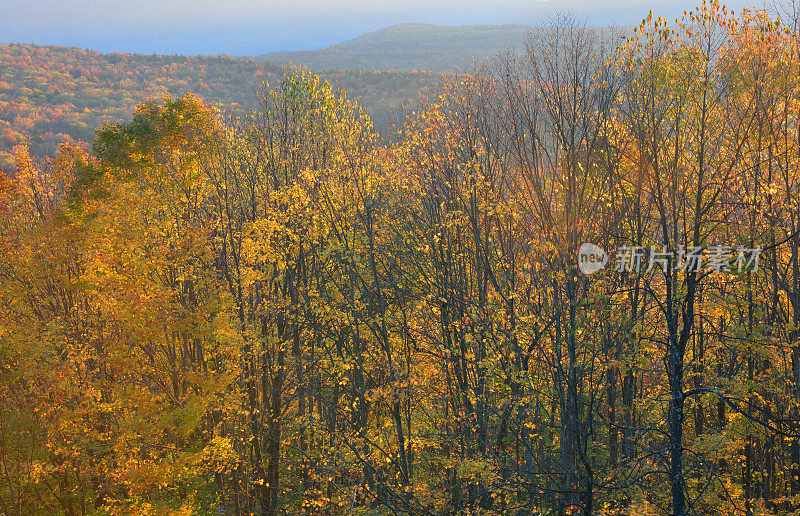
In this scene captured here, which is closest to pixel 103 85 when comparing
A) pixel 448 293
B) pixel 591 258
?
pixel 448 293

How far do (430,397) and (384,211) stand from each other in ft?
19.6

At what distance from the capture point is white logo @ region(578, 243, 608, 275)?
9.72 metres

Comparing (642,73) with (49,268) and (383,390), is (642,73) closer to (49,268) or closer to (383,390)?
(383,390)

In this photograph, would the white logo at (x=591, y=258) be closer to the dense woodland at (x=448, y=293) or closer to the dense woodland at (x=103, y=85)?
the dense woodland at (x=448, y=293)

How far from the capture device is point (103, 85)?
101125 millimetres

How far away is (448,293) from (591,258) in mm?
4051

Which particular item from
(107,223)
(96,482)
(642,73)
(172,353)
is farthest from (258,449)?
(642,73)

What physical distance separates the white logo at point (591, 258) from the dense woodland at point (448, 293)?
1.14ft

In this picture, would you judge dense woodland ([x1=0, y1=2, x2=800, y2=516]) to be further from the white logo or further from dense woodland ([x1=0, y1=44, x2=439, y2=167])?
dense woodland ([x1=0, y1=44, x2=439, y2=167])

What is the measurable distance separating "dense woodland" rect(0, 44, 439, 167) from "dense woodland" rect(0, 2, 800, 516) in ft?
186

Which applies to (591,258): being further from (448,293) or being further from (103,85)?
(103,85)

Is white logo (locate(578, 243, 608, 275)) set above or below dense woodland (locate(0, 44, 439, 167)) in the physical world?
below

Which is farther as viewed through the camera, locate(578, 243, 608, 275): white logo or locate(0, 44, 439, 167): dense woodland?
locate(0, 44, 439, 167): dense woodland

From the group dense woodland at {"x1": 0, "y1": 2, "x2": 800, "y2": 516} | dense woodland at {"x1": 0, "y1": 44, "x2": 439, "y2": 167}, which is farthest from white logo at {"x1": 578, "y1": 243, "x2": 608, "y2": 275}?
dense woodland at {"x1": 0, "y1": 44, "x2": 439, "y2": 167}
